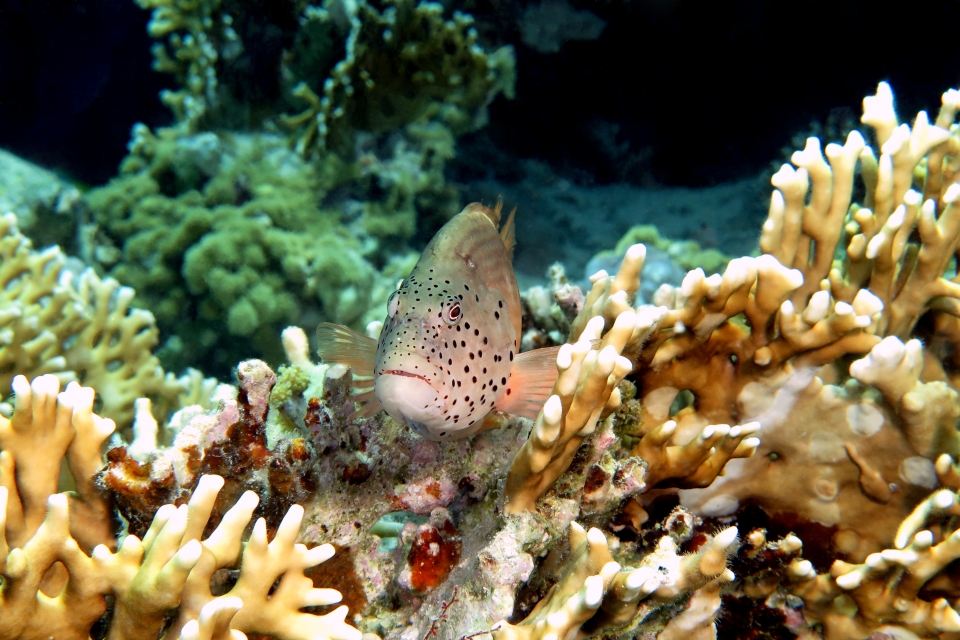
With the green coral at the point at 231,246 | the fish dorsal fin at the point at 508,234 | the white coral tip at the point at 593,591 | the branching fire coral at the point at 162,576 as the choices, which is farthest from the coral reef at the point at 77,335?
the white coral tip at the point at 593,591

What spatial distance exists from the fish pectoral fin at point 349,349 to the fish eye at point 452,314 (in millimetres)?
506

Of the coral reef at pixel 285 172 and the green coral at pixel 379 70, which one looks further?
the green coral at pixel 379 70

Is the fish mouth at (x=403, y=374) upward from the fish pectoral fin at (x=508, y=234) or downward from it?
downward

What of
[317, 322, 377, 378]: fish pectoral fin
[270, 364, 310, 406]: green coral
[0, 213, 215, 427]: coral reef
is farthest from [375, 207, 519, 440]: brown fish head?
[0, 213, 215, 427]: coral reef

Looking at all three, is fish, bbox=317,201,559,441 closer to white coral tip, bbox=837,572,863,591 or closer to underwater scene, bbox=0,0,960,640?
underwater scene, bbox=0,0,960,640

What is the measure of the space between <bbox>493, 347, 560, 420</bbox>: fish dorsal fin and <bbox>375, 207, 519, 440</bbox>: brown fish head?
61mm

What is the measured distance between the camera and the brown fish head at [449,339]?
7.25ft

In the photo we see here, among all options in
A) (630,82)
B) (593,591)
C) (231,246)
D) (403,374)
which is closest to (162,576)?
(403,374)

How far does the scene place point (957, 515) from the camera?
2451 mm

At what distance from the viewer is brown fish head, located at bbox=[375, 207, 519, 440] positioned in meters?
2.21

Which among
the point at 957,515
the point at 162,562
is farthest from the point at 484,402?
the point at 957,515

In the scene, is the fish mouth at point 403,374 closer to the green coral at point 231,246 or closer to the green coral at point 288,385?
the green coral at point 288,385

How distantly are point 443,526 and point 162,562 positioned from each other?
3.48 feet

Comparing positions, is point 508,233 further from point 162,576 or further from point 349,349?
point 162,576
